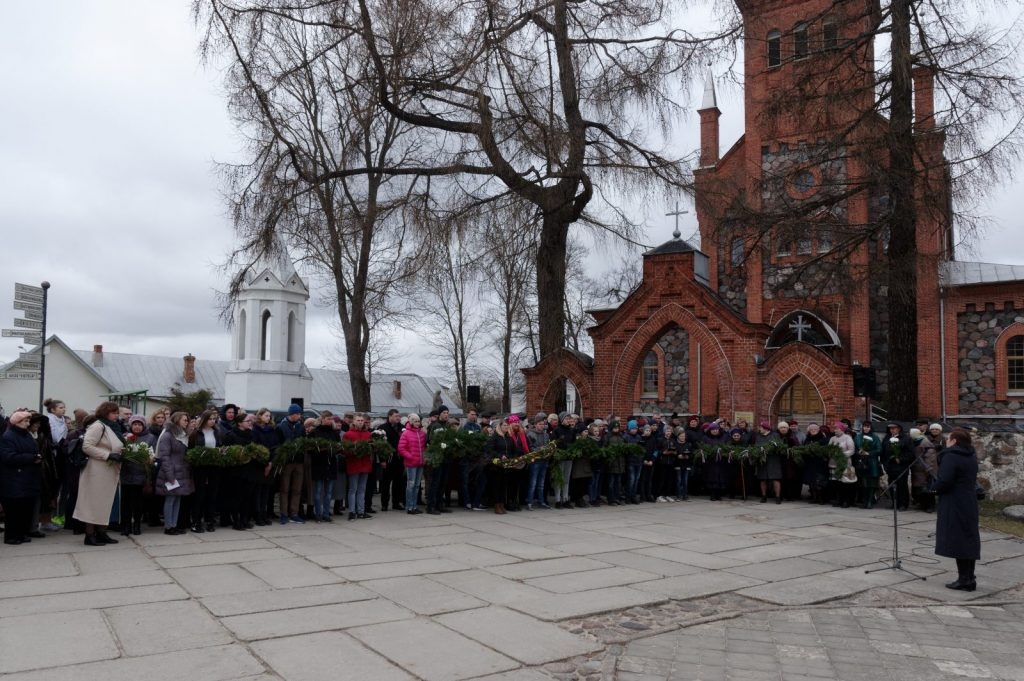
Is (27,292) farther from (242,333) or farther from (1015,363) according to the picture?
(1015,363)

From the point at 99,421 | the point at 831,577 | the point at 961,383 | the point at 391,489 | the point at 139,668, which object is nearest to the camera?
the point at 139,668

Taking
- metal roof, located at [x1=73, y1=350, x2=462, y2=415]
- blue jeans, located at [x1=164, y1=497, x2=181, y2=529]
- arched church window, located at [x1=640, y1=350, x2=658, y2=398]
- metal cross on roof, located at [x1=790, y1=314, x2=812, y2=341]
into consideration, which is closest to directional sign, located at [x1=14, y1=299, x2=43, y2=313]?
blue jeans, located at [x1=164, y1=497, x2=181, y2=529]

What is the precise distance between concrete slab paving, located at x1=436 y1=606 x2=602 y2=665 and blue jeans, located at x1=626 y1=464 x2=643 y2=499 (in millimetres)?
9264

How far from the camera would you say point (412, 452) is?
1303 centimetres

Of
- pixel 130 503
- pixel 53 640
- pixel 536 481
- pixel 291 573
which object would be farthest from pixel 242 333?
pixel 53 640

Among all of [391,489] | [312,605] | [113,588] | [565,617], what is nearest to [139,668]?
[312,605]

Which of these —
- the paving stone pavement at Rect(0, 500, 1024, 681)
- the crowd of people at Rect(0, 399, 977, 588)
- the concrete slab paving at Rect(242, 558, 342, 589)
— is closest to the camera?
the paving stone pavement at Rect(0, 500, 1024, 681)

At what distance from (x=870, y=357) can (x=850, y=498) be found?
38.2ft

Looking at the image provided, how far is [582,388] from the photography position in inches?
859

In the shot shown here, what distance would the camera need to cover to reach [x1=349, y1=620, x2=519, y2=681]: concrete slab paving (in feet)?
17.3

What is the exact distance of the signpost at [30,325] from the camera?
13373 millimetres

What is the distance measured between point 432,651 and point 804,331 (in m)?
23.2

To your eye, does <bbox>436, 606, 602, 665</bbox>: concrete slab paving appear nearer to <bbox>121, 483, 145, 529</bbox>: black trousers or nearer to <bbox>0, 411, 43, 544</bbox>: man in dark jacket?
<bbox>121, 483, 145, 529</bbox>: black trousers

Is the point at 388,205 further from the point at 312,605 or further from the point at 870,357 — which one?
the point at 870,357
